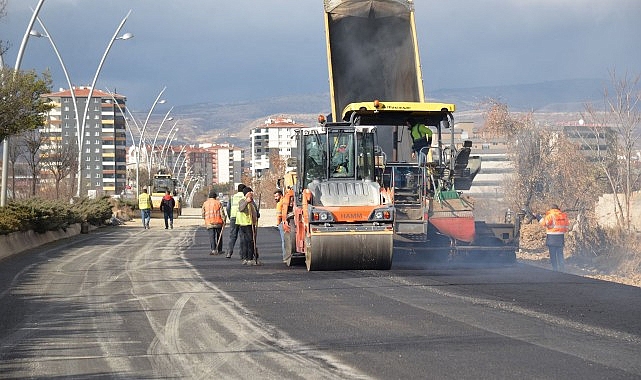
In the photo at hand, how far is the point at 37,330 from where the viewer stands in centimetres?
1041

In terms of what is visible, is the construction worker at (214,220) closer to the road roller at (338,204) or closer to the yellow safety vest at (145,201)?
the road roller at (338,204)

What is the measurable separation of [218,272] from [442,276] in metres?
4.22

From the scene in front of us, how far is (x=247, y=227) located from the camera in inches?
776

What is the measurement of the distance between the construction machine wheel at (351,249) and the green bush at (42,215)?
30.8 ft

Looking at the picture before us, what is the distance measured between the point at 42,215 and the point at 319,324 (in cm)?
1865

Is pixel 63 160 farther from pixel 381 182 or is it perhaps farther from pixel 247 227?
pixel 381 182

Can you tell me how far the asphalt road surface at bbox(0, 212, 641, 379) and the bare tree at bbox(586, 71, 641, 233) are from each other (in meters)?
15.1

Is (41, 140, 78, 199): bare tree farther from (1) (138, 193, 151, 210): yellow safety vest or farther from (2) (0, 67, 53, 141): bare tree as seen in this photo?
(2) (0, 67, 53, 141): bare tree

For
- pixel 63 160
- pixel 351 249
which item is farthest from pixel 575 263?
pixel 63 160

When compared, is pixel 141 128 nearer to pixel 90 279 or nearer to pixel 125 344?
pixel 90 279

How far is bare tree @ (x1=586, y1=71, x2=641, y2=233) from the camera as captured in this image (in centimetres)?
3198

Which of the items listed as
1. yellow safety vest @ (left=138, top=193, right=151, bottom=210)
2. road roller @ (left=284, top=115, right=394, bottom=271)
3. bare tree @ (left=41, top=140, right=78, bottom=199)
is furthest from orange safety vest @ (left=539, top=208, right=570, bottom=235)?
bare tree @ (left=41, top=140, right=78, bottom=199)

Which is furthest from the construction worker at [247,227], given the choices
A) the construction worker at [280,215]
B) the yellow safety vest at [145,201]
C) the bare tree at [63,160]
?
the bare tree at [63,160]

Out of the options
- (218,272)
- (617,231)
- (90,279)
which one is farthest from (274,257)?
(617,231)
